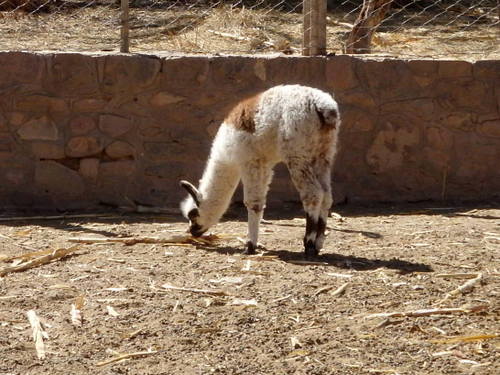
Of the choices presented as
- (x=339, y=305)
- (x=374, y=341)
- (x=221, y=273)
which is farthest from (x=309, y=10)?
(x=374, y=341)

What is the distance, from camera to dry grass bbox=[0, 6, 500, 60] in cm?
912

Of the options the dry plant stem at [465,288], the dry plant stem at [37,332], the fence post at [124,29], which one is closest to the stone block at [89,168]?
the fence post at [124,29]

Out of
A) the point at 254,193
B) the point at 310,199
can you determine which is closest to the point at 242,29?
the point at 254,193

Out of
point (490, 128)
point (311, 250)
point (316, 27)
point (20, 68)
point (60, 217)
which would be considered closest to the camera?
point (311, 250)

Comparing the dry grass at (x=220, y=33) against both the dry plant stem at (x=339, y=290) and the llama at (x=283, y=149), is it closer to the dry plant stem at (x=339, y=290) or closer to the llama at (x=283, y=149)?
the llama at (x=283, y=149)

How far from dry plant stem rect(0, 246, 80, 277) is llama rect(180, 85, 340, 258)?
Answer: 1005 millimetres

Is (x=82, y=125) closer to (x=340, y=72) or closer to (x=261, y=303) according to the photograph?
(x=340, y=72)

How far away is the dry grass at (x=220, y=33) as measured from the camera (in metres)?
9.12

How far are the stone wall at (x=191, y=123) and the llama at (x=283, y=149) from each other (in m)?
1.43

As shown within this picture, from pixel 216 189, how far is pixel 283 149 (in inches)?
31.2

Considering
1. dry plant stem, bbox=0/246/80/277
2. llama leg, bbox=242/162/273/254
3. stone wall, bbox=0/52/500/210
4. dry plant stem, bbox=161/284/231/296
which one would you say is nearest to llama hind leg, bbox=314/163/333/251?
llama leg, bbox=242/162/273/254

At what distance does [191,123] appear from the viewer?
26.6 ft

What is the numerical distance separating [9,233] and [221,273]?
2.11 metres

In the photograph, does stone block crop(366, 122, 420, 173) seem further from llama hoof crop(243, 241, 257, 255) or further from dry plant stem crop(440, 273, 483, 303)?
dry plant stem crop(440, 273, 483, 303)
